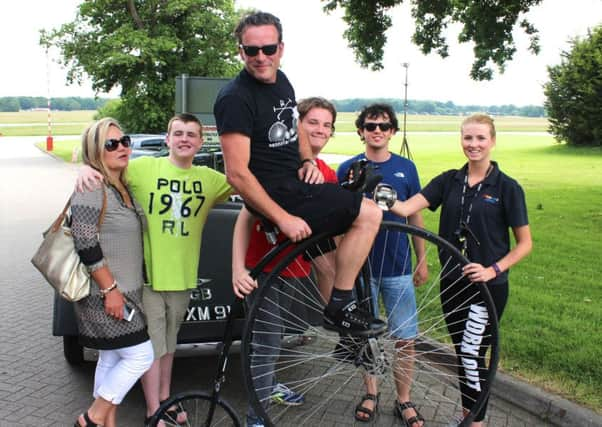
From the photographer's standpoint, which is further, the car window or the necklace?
the car window

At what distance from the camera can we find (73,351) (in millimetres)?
4758

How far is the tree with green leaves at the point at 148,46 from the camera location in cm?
3012

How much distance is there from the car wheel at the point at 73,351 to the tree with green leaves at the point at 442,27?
425 inches

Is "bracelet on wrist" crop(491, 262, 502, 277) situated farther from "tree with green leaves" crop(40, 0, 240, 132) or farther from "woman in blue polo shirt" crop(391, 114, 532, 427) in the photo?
"tree with green leaves" crop(40, 0, 240, 132)

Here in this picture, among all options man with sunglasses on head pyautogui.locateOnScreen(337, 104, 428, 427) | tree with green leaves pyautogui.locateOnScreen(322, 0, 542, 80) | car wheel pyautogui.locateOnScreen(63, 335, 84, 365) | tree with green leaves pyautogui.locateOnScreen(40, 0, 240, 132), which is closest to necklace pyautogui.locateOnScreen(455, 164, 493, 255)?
man with sunglasses on head pyautogui.locateOnScreen(337, 104, 428, 427)

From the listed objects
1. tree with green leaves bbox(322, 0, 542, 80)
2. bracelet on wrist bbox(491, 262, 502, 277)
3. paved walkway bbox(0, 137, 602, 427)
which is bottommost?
paved walkway bbox(0, 137, 602, 427)

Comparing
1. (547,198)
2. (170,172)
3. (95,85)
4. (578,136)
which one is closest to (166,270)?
(170,172)

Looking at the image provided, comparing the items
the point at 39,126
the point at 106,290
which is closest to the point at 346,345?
the point at 106,290

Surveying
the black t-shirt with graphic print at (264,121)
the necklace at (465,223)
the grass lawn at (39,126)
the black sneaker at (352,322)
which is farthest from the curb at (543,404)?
the grass lawn at (39,126)

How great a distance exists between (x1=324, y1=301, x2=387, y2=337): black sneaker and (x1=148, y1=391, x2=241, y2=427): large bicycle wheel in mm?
841

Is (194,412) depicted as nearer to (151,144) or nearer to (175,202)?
(175,202)

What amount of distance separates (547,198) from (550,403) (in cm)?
1181

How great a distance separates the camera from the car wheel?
468 cm

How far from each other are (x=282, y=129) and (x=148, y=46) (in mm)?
28354
